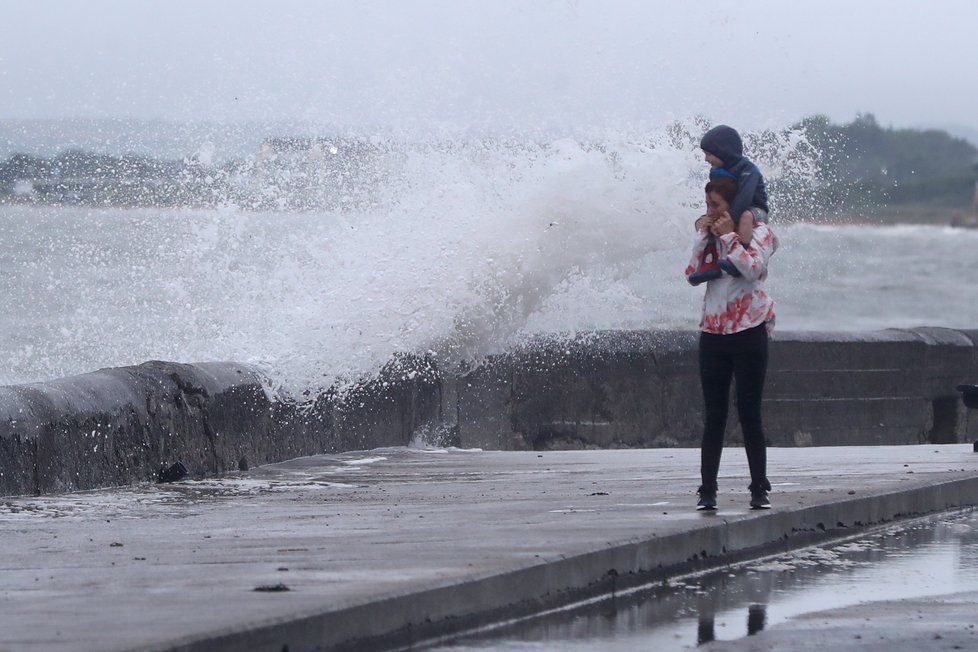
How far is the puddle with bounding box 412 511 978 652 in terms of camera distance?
5508 mm

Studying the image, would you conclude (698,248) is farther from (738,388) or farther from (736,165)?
(738,388)

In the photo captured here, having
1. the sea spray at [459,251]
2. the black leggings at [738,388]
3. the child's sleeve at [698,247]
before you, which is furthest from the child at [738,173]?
the sea spray at [459,251]

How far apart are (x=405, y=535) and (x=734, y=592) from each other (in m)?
1.39

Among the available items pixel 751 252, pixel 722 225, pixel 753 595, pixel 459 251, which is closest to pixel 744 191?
pixel 722 225

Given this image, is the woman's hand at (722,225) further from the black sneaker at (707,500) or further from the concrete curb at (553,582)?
the concrete curb at (553,582)

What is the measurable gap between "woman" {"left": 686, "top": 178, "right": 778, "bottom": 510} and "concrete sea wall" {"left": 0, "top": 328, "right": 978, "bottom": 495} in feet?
10.5

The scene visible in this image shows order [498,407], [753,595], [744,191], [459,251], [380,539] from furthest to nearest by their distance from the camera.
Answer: [459,251] → [498,407] → [744,191] → [380,539] → [753,595]

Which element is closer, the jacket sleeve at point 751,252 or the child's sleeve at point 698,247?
the jacket sleeve at point 751,252

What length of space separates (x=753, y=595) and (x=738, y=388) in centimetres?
169

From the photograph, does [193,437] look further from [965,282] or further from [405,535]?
[965,282]

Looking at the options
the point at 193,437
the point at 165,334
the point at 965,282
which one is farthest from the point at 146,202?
the point at 965,282

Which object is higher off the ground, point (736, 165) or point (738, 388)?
point (736, 165)

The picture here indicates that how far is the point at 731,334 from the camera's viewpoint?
784 centimetres

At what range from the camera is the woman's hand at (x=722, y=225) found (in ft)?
25.6
